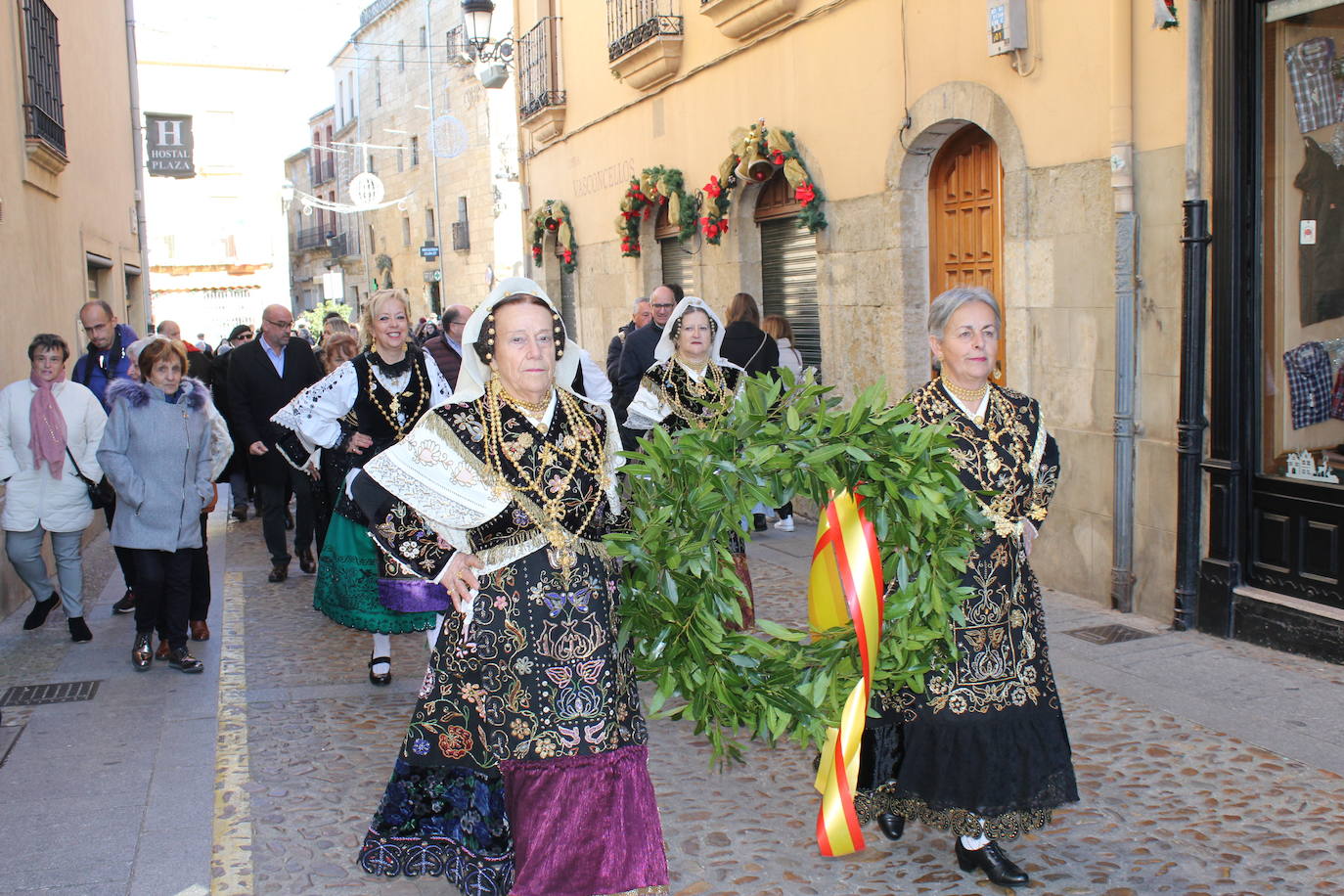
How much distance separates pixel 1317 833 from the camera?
418 centimetres

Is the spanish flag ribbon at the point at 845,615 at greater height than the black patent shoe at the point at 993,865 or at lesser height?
greater

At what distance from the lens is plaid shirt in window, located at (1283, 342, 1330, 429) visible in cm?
639

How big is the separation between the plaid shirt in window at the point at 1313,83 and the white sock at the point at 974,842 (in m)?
4.24

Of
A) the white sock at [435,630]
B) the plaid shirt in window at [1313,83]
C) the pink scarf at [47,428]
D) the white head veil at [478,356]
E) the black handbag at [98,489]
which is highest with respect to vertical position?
the plaid shirt in window at [1313,83]

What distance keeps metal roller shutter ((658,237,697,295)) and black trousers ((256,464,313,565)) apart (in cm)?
586

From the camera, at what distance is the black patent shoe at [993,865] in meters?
3.88

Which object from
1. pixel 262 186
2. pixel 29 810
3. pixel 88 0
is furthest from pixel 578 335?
pixel 262 186

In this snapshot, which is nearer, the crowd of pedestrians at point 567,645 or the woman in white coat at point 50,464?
the crowd of pedestrians at point 567,645

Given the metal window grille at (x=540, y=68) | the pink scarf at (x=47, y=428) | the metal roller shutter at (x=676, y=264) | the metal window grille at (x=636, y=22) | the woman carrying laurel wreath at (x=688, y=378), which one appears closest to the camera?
the woman carrying laurel wreath at (x=688, y=378)

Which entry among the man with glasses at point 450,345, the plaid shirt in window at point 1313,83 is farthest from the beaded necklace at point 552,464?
the man with glasses at point 450,345

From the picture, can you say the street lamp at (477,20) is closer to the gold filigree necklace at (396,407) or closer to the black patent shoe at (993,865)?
the gold filigree necklace at (396,407)

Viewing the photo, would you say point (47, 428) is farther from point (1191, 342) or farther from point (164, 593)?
point (1191, 342)

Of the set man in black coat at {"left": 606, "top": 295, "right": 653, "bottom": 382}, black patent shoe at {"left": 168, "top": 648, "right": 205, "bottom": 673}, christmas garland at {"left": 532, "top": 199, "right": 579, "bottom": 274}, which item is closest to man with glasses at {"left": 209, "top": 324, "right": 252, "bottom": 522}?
man in black coat at {"left": 606, "top": 295, "right": 653, "bottom": 382}

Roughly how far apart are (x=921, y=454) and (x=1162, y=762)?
2109 mm
